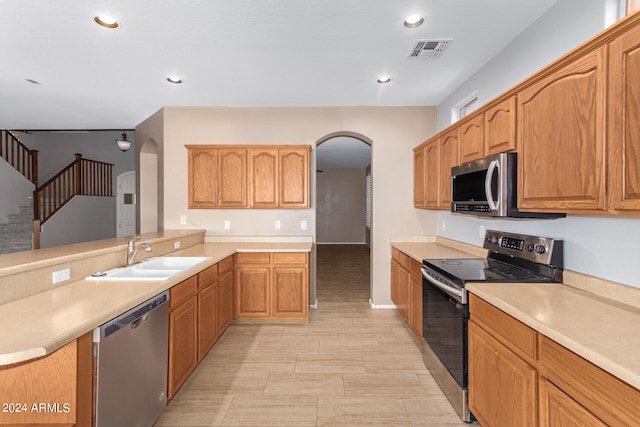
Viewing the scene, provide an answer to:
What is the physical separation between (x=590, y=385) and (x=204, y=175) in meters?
4.03

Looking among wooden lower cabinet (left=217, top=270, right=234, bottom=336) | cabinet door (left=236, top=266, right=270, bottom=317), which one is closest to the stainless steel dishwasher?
wooden lower cabinet (left=217, top=270, right=234, bottom=336)

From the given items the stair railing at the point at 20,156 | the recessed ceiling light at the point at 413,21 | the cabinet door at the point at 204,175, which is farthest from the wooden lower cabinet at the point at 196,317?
the stair railing at the point at 20,156

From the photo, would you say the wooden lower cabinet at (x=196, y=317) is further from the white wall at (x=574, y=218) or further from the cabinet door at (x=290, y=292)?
the white wall at (x=574, y=218)

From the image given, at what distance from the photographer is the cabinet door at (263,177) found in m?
4.06

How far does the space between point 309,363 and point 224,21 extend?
9.51 feet

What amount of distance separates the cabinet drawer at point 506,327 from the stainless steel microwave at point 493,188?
0.67 m

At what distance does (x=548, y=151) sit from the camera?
5.83 feet

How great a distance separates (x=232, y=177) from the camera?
13.4 ft

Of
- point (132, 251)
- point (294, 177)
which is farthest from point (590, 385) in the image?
point (294, 177)

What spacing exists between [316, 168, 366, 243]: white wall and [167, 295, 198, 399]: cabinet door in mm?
8653

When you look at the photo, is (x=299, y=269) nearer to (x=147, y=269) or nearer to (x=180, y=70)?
(x=147, y=269)

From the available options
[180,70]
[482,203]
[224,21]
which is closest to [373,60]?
[224,21]

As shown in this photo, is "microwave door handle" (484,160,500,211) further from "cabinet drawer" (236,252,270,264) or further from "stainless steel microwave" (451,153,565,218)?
"cabinet drawer" (236,252,270,264)

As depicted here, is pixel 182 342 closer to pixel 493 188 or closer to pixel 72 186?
pixel 493 188
